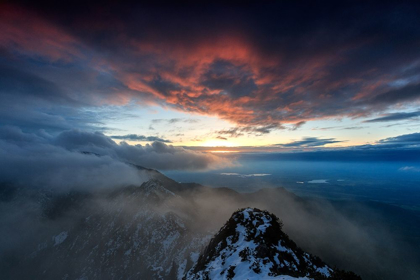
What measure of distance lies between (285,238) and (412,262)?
267737 mm

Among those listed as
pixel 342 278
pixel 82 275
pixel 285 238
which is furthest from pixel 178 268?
pixel 342 278

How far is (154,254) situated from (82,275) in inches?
3461

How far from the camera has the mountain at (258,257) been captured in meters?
32.9

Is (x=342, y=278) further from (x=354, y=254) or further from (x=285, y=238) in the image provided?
(x=354, y=254)

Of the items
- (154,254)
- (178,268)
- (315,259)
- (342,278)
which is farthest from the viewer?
(154,254)

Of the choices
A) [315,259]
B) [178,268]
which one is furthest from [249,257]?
[178,268]

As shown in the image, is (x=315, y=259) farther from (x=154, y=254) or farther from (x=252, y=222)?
(x=154, y=254)

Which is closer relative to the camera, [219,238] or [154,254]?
[219,238]

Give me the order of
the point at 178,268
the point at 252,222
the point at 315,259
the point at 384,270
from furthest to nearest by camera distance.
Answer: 1. the point at 384,270
2. the point at 178,268
3. the point at 252,222
4. the point at 315,259

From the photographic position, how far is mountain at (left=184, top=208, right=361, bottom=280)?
108ft

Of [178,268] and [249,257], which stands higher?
[249,257]

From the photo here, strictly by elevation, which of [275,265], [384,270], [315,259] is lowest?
[384,270]

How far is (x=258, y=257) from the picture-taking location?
37469 mm

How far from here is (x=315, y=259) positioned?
44344 mm
